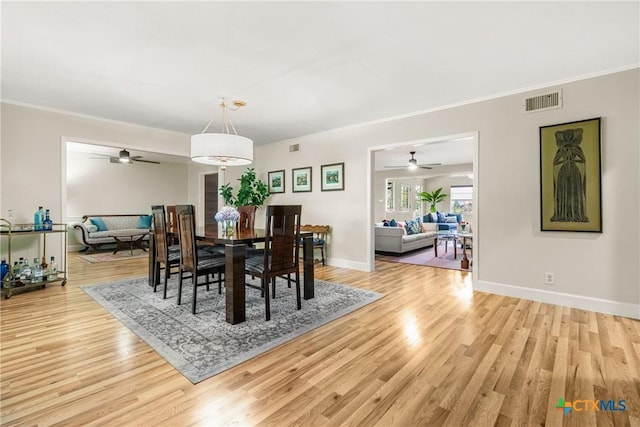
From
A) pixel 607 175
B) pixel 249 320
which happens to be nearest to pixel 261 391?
pixel 249 320

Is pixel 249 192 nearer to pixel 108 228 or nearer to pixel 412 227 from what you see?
pixel 412 227

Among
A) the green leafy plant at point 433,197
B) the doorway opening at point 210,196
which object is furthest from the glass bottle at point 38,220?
the green leafy plant at point 433,197

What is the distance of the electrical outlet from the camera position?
3211 mm

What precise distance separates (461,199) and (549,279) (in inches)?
339

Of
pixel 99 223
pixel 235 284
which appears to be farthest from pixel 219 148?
pixel 99 223

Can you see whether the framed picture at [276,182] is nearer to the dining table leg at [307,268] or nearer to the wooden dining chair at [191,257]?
the dining table leg at [307,268]

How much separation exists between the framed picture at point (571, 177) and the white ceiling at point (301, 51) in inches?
22.0

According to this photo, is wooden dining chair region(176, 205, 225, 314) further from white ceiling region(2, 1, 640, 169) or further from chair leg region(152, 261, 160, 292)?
white ceiling region(2, 1, 640, 169)

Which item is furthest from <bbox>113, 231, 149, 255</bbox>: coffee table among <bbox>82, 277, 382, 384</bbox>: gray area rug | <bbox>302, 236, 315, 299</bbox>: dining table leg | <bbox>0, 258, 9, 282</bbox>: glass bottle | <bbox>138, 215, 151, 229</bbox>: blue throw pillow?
<bbox>302, 236, 315, 299</bbox>: dining table leg

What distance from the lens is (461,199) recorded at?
11.3 metres

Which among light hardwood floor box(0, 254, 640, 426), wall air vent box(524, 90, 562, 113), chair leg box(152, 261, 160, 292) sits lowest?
light hardwood floor box(0, 254, 640, 426)

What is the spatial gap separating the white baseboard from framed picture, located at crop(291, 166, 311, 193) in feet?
10.5

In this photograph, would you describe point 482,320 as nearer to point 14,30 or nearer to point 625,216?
point 625,216

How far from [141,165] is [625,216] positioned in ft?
31.1
